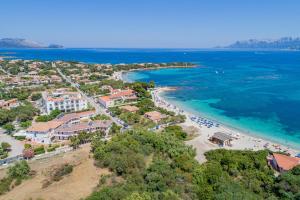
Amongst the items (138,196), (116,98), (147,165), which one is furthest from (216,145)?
(116,98)

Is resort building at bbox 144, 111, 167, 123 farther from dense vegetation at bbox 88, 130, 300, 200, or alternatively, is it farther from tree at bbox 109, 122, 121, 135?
dense vegetation at bbox 88, 130, 300, 200

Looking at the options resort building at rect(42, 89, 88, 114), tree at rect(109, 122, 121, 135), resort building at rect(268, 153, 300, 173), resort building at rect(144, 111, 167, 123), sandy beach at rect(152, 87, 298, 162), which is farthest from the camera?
resort building at rect(42, 89, 88, 114)

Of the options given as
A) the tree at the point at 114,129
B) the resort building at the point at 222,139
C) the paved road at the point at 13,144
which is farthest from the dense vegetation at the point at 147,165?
the paved road at the point at 13,144

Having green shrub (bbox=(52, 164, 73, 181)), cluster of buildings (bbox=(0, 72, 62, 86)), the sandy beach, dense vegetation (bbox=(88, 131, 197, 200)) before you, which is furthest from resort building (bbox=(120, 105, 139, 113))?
cluster of buildings (bbox=(0, 72, 62, 86))

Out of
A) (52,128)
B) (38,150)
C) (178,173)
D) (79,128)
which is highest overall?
(178,173)

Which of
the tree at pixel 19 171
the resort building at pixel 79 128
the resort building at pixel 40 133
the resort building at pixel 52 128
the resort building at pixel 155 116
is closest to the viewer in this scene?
the tree at pixel 19 171

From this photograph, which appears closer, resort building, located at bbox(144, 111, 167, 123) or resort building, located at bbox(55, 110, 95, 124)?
resort building, located at bbox(55, 110, 95, 124)

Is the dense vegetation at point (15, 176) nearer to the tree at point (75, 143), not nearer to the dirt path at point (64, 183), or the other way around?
the dirt path at point (64, 183)

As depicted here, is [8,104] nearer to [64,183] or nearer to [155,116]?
[155,116]
